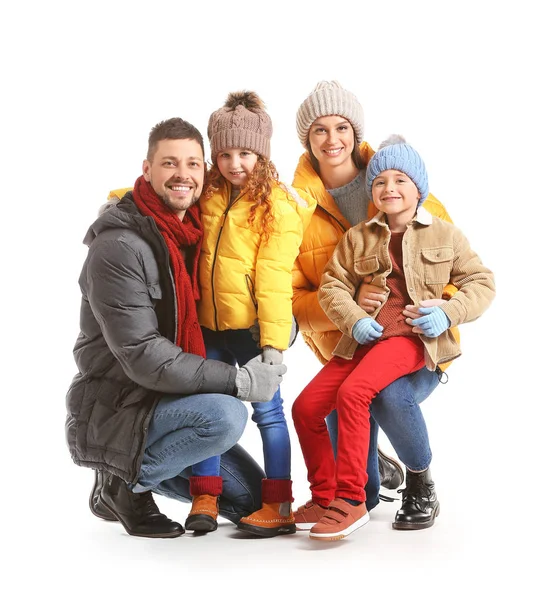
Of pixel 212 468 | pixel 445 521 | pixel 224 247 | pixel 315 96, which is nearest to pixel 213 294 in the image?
pixel 224 247

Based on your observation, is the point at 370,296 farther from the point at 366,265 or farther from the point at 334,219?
the point at 334,219

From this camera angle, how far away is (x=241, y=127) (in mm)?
3785

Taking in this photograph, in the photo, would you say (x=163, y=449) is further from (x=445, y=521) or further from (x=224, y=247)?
(x=445, y=521)

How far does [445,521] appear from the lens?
13.0 feet

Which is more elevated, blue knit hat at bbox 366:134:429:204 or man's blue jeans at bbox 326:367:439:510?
blue knit hat at bbox 366:134:429:204

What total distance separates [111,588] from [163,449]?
25.2 inches

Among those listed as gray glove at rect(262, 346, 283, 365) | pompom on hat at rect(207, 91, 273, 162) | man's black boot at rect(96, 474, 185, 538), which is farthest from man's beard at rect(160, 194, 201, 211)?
man's black boot at rect(96, 474, 185, 538)

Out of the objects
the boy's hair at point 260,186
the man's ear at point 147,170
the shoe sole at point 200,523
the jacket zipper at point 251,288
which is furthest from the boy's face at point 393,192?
the shoe sole at point 200,523

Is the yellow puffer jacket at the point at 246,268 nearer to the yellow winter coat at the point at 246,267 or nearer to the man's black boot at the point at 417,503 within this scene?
Result: the yellow winter coat at the point at 246,267

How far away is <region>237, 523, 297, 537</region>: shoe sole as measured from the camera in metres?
3.73

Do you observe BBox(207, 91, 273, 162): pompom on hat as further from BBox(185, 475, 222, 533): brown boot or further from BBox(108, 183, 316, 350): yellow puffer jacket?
BBox(185, 475, 222, 533): brown boot

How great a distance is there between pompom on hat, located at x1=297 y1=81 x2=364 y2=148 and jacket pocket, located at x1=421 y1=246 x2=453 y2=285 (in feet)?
2.44

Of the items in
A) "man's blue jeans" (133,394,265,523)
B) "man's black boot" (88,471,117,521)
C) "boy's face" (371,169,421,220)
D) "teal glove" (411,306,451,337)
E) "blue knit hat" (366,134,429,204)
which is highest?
"blue knit hat" (366,134,429,204)

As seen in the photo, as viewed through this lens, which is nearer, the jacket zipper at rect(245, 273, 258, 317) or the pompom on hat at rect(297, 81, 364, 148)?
the jacket zipper at rect(245, 273, 258, 317)
